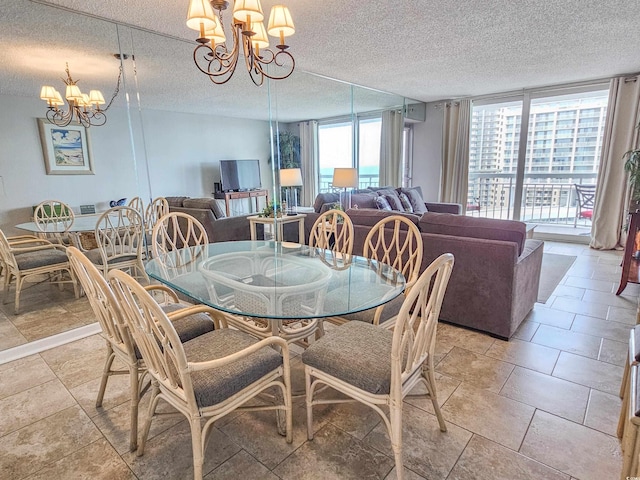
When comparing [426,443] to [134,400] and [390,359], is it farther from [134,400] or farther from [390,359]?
[134,400]

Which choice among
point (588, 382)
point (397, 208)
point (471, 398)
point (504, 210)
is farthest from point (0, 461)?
point (504, 210)

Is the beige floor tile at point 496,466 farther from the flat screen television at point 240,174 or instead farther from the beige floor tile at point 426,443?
the flat screen television at point 240,174

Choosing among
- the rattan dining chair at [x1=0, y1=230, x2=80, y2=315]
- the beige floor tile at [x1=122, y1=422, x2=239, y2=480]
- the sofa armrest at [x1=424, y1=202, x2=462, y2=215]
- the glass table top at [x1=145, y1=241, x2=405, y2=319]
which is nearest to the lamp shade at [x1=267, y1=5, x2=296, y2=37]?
the glass table top at [x1=145, y1=241, x2=405, y2=319]

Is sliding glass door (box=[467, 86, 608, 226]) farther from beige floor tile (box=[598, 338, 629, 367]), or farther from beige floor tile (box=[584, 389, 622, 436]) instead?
beige floor tile (box=[584, 389, 622, 436])

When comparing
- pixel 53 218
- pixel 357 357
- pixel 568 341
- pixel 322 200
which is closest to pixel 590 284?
pixel 568 341

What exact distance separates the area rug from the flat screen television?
11.8 feet

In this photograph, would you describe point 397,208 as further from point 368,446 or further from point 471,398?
point 368,446

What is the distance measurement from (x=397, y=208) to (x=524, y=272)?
8.56 feet

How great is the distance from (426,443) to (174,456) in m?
1.11

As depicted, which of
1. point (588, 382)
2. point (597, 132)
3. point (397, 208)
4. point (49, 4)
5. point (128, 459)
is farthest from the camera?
point (597, 132)

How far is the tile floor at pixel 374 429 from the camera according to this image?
4.72 ft

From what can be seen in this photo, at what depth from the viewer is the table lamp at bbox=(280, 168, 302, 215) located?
4.64 meters

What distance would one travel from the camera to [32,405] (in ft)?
6.11

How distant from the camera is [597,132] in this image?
18.0ft
